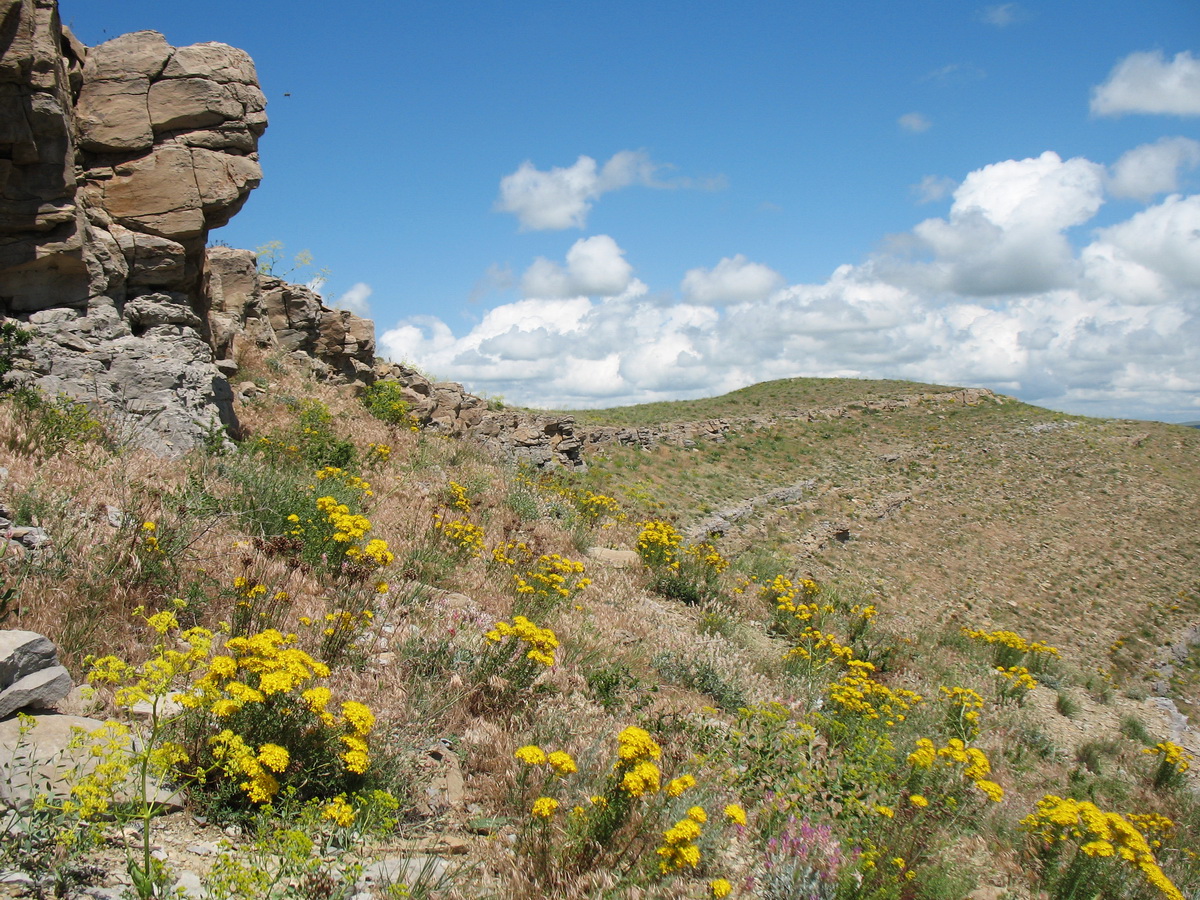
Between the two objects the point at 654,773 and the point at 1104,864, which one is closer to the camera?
the point at 654,773

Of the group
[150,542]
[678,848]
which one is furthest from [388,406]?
[678,848]

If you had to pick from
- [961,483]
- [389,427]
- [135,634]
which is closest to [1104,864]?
[135,634]

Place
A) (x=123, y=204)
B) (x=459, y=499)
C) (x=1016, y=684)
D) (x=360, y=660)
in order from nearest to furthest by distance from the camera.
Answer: (x=360, y=660)
(x=459, y=499)
(x=123, y=204)
(x=1016, y=684)

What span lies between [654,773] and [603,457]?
26164 mm

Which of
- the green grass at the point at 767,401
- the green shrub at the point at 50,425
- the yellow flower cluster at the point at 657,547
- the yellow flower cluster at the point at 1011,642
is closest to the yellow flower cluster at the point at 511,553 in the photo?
the yellow flower cluster at the point at 657,547

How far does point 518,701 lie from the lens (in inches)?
171

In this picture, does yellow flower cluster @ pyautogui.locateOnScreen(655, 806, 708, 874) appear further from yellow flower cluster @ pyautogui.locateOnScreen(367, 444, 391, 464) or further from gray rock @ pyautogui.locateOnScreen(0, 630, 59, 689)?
yellow flower cluster @ pyautogui.locateOnScreen(367, 444, 391, 464)

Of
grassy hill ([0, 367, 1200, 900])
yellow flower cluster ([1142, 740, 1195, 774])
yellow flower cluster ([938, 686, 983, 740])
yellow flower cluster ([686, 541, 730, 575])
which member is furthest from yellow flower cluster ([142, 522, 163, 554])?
yellow flower cluster ([1142, 740, 1195, 774])

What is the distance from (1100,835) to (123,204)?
12.1 m

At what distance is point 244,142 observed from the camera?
31.4 ft

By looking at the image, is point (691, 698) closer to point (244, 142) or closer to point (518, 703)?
point (518, 703)

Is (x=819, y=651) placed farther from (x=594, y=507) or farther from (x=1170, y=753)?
(x=594, y=507)

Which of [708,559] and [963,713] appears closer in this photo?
[963,713]

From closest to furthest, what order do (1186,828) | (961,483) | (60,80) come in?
(1186,828) < (60,80) < (961,483)
